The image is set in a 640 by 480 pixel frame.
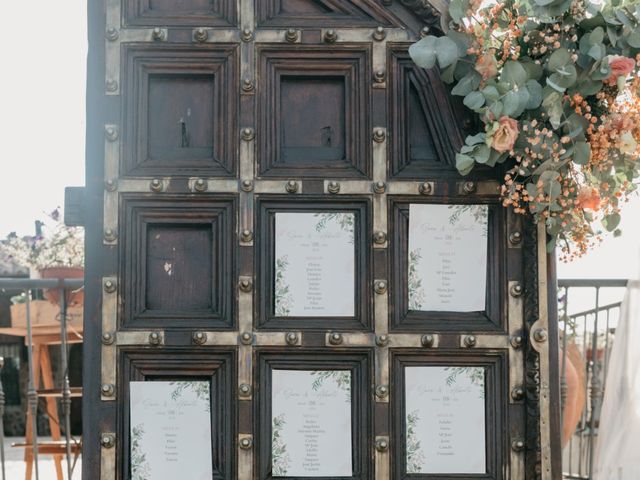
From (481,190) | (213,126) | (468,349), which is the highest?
(213,126)

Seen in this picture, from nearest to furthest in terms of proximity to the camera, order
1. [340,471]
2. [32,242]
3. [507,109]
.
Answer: [507,109], [340,471], [32,242]

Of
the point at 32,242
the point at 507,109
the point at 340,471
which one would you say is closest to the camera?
the point at 507,109

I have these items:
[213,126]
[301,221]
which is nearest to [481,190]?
[301,221]

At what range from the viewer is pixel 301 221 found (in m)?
2.74

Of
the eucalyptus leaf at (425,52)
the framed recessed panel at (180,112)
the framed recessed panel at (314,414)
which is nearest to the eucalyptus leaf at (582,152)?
the eucalyptus leaf at (425,52)

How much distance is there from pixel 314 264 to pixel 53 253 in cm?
246

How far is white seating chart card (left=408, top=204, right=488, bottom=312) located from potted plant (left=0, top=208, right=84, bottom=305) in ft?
7.99

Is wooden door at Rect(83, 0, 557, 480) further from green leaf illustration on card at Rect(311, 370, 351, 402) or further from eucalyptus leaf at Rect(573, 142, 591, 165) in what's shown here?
eucalyptus leaf at Rect(573, 142, 591, 165)

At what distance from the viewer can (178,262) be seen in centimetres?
273

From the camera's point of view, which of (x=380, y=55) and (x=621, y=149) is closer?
(x=621, y=149)

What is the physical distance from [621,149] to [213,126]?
3.62ft

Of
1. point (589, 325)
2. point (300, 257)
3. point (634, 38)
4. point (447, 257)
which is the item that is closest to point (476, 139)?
point (447, 257)

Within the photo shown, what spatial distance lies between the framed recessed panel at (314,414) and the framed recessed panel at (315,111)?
53 cm

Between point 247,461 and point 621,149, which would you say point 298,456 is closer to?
point 247,461
